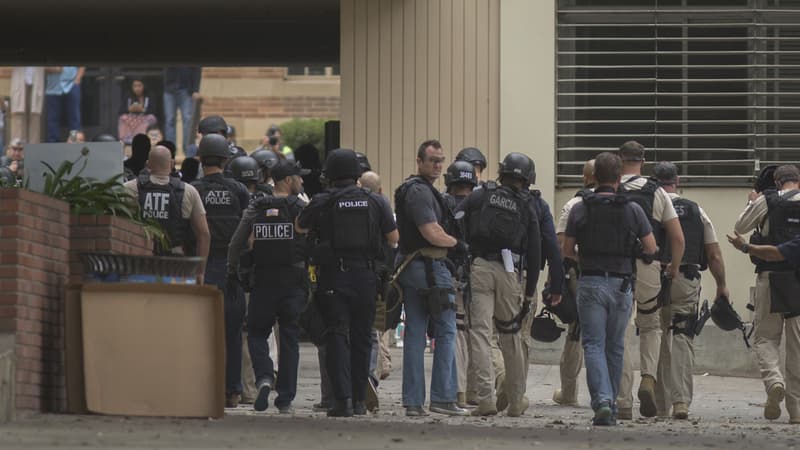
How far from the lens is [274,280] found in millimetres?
13852

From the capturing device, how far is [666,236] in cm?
A: 1445

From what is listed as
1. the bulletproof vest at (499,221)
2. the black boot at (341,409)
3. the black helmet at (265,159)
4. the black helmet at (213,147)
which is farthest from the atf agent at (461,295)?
the black boot at (341,409)

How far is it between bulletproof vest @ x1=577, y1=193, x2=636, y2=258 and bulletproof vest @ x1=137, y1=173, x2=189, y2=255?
9.26 ft

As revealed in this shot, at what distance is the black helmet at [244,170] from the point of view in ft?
50.6

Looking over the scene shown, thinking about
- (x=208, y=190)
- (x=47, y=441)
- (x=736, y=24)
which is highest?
(x=736, y=24)

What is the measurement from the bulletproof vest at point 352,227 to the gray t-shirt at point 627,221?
50.9 inches

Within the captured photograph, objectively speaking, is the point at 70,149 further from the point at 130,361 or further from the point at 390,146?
the point at 390,146

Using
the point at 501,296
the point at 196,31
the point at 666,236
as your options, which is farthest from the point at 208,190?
the point at 196,31

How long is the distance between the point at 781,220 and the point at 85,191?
5.44 m

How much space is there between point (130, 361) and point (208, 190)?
12.2 ft

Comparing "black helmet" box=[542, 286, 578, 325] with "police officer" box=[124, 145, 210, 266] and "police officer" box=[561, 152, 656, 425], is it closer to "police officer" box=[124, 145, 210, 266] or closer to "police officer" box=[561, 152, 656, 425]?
"police officer" box=[561, 152, 656, 425]

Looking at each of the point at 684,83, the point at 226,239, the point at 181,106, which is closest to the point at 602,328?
the point at 226,239

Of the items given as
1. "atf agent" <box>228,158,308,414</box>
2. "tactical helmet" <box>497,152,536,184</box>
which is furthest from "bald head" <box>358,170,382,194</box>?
"tactical helmet" <box>497,152,536,184</box>

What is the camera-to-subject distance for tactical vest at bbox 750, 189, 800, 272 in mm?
14836
